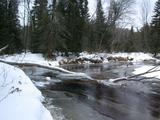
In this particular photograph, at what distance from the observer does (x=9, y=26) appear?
3994 centimetres

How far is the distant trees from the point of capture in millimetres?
37031

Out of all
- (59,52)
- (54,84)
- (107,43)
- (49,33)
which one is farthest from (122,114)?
(107,43)

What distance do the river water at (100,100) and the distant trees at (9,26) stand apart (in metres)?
17.7

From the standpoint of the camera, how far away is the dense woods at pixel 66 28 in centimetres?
4016

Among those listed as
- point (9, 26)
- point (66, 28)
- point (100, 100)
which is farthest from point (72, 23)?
point (100, 100)

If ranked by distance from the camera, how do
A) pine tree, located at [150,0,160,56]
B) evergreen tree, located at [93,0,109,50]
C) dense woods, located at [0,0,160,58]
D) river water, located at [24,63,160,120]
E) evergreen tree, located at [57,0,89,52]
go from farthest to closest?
1. pine tree, located at [150,0,160,56]
2. evergreen tree, located at [93,0,109,50]
3. evergreen tree, located at [57,0,89,52]
4. dense woods, located at [0,0,160,58]
5. river water, located at [24,63,160,120]

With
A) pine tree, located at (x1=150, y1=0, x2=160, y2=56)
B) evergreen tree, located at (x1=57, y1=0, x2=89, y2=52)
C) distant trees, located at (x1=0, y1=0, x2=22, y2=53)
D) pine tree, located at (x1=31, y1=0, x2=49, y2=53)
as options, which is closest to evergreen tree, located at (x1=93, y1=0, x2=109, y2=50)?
evergreen tree, located at (x1=57, y1=0, x2=89, y2=52)

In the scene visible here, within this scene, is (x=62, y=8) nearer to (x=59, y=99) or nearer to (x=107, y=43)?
(x=107, y=43)

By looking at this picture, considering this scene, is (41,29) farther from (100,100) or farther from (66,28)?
(100,100)

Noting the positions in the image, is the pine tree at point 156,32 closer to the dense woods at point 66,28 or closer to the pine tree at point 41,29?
the dense woods at point 66,28

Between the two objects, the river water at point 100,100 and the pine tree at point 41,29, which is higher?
the pine tree at point 41,29

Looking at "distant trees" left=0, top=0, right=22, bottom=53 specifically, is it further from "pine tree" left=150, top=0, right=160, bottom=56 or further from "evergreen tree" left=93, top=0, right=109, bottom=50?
"pine tree" left=150, top=0, right=160, bottom=56

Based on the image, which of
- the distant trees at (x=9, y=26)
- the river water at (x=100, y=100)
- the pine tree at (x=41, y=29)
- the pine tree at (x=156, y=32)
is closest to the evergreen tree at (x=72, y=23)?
the pine tree at (x=41, y=29)

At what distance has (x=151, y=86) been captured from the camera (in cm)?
1944
